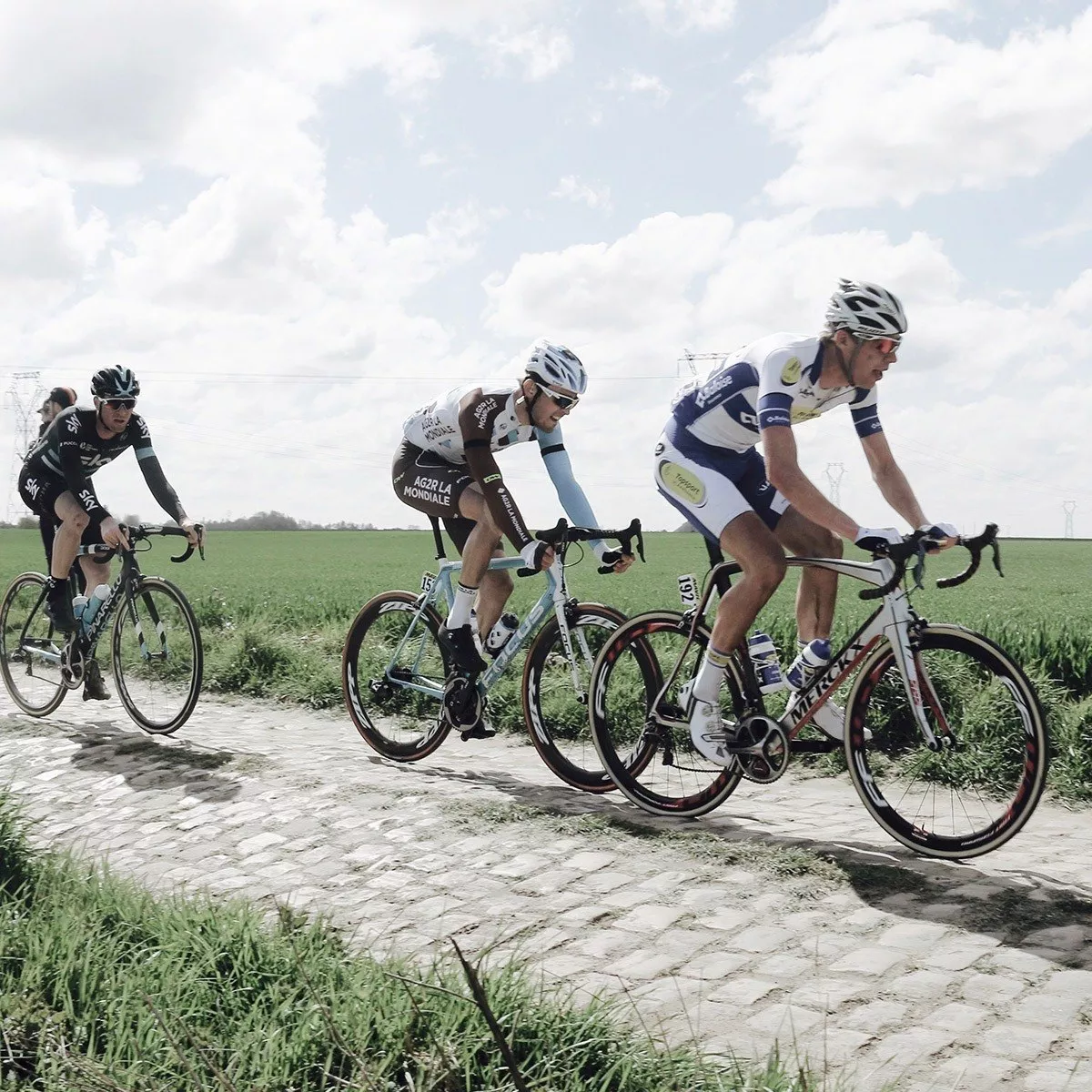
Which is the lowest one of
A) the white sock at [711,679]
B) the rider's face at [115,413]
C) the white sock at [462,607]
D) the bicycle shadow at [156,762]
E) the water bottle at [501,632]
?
the bicycle shadow at [156,762]

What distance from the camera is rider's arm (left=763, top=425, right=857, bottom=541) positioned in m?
5.43

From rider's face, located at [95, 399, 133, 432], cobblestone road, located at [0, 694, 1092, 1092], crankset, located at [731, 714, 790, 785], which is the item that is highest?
rider's face, located at [95, 399, 133, 432]

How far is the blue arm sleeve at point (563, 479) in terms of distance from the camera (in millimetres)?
7379

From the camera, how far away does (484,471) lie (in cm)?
703

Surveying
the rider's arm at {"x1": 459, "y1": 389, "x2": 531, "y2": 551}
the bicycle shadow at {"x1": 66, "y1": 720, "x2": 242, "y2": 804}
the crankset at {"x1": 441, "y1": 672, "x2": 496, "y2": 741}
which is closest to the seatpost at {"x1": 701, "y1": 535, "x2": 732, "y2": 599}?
the rider's arm at {"x1": 459, "y1": 389, "x2": 531, "y2": 551}

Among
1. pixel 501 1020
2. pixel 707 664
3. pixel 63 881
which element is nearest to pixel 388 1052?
pixel 501 1020

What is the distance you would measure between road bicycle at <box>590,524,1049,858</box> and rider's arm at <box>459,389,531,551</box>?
894mm

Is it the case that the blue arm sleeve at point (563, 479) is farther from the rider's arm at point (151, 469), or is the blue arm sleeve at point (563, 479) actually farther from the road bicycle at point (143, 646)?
the rider's arm at point (151, 469)

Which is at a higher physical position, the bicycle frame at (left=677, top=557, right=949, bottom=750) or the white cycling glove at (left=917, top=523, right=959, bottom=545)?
the white cycling glove at (left=917, top=523, right=959, bottom=545)

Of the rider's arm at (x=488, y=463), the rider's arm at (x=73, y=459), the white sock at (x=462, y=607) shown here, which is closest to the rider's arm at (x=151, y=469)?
the rider's arm at (x=73, y=459)

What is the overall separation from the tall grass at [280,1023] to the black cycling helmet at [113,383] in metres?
5.62

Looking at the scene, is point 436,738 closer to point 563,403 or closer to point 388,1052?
point 563,403

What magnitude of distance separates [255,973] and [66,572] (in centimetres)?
709

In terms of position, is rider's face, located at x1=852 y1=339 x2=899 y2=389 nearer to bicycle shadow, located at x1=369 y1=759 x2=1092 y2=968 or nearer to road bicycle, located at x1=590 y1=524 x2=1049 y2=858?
road bicycle, located at x1=590 y1=524 x2=1049 y2=858
